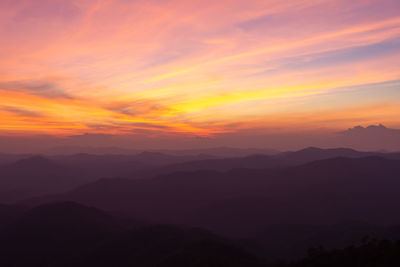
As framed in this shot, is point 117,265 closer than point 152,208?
Yes

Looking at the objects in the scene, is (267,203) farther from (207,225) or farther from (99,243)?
(99,243)

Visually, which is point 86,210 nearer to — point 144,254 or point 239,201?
point 144,254

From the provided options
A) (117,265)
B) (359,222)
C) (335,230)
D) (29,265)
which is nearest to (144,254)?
(117,265)

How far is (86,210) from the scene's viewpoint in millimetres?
115688

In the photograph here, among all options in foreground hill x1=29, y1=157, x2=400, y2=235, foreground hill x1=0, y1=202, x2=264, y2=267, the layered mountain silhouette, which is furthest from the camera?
foreground hill x1=29, y1=157, x2=400, y2=235

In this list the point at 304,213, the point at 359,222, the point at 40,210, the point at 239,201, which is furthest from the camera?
the point at 239,201

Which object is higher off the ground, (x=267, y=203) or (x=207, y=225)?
(x=267, y=203)

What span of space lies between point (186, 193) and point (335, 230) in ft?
370

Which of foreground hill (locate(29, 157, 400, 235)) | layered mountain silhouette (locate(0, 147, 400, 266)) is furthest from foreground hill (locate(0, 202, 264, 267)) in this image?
foreground hill (locate(29, 157, 400, 235))

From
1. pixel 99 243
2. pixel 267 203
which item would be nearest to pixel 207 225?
pixel 267 203

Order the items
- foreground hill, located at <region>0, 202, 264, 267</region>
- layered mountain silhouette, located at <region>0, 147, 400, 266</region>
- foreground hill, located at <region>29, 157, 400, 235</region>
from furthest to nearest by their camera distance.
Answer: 1. foreground hill, located at <region>29, 157, 400, 235</region>
2. layered mountain silhouette, located at <region>0, 147, 400, 266</region>
3. foreground hill, located at <region>0, 202, 264, 267</region>

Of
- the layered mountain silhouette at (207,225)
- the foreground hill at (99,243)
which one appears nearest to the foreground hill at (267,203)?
the layered mountain silhouette at (207,225)

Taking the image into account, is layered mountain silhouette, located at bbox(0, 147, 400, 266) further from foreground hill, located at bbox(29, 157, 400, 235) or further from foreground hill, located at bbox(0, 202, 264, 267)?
foreground hill, located at bbox(29, 157, 400, 235)

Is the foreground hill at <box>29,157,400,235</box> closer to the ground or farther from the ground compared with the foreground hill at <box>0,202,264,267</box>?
closer to the ground
